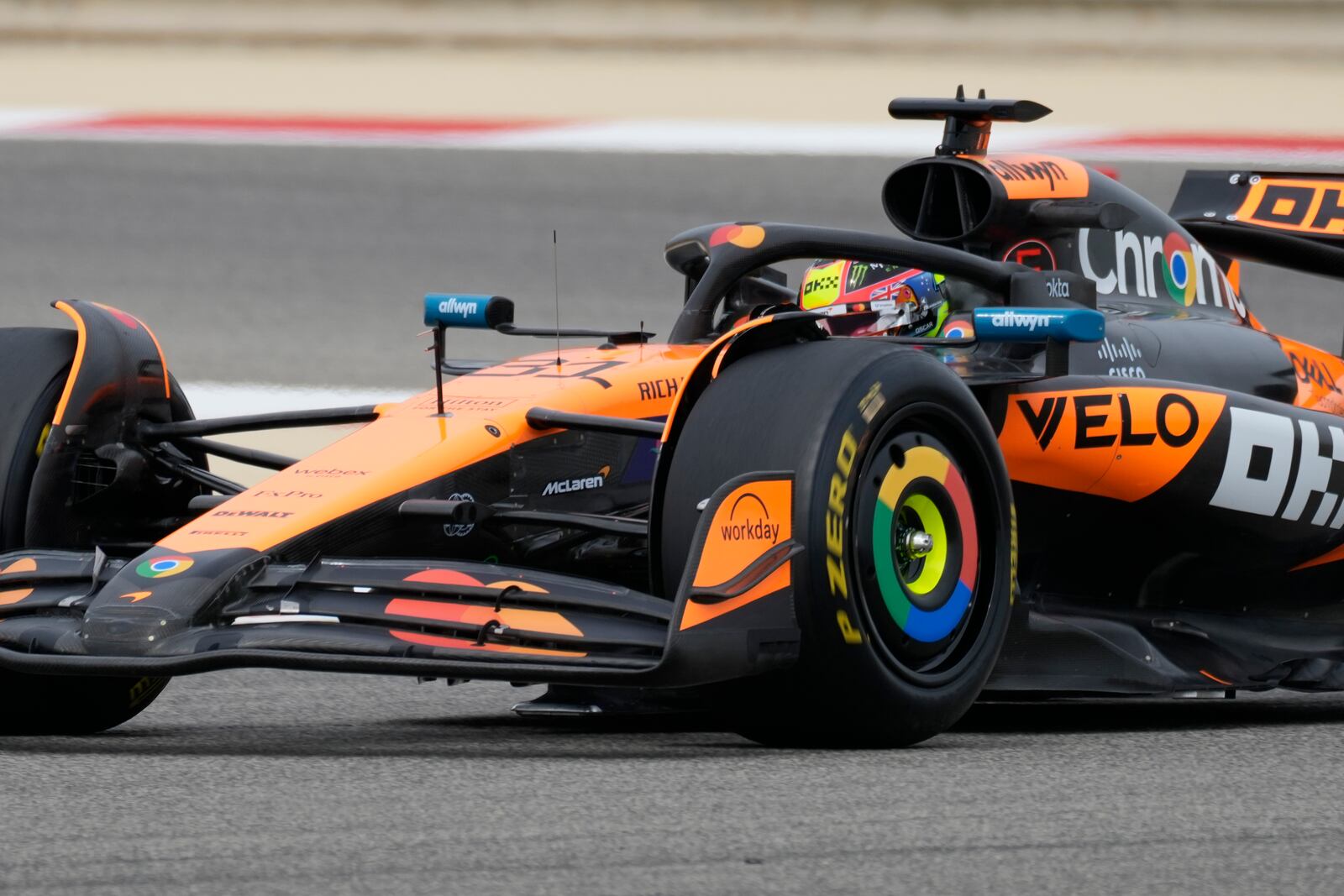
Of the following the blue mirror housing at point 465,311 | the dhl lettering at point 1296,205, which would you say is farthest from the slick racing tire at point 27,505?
the dhl lettering at point 1296,205

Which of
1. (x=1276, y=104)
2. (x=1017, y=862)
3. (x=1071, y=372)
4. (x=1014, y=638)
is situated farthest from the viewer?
(x=1276, y=104)

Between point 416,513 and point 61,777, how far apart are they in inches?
38.4

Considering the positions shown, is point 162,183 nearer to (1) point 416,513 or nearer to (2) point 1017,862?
(1) point 416,513

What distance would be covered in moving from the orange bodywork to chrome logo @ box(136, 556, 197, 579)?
0.05 m

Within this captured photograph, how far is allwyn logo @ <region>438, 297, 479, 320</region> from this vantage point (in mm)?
5582

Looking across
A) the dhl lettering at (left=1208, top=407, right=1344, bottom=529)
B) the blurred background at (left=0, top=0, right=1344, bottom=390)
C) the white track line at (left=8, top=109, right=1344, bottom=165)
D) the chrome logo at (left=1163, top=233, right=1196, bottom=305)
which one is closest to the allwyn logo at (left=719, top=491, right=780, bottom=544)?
the dhl lettering at (left=1208, top=407, right=1344, bottom=529)

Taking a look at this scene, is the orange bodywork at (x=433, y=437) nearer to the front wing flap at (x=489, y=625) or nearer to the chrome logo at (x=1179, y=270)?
the front wing flap at (x=489, y=625)

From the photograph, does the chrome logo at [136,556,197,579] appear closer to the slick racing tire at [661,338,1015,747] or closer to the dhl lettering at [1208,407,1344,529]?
the slick racing tire at [661,338,1015,747]

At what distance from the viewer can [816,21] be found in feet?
52.7

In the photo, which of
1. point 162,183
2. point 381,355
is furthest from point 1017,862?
point 162,183

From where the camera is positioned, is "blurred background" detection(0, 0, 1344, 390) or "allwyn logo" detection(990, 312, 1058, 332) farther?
"blurred background" detection(0, 0, 1344, 390)

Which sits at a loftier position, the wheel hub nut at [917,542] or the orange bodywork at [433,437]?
the orange bodywork at [433,437]

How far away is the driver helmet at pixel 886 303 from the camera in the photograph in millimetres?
5980

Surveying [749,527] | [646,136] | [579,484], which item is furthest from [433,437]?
[646,136]
